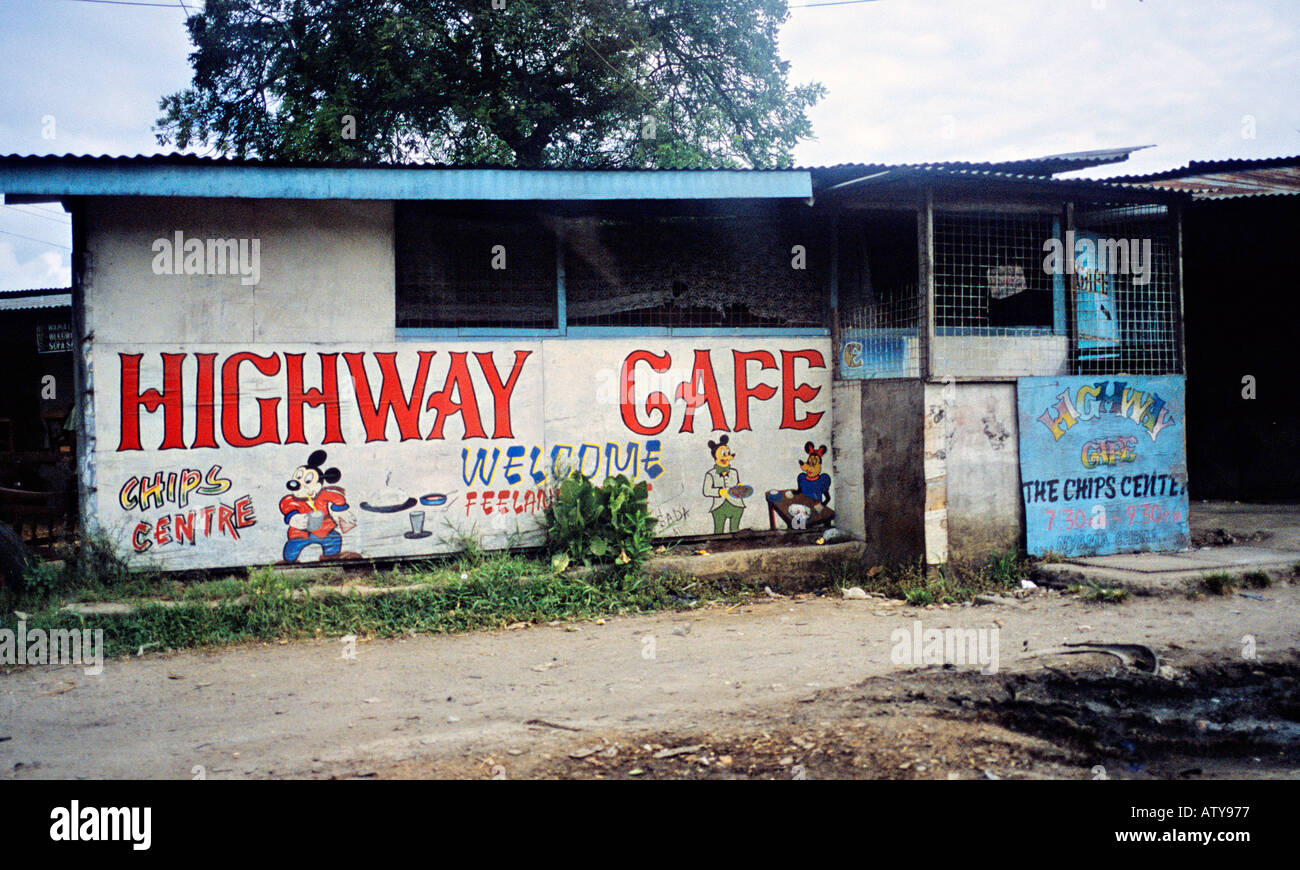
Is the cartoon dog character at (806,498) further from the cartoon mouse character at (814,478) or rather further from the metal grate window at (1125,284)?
the metal grate window at (1125,284)

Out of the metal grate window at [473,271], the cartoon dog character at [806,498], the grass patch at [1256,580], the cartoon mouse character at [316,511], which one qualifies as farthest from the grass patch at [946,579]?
the cartoon mouse character at [316,511]

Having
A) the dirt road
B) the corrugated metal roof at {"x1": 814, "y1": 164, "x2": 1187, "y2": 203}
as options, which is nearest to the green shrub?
the dirt road

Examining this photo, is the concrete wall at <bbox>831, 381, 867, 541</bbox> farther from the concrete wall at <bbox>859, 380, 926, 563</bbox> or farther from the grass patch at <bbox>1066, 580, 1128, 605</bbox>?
the grass patch at <bbox>1066, 580, 1128, 605</bbox>

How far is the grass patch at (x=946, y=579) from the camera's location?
729 cm

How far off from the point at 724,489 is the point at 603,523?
4.53ft

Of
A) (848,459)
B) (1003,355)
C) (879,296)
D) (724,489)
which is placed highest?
(879,296)

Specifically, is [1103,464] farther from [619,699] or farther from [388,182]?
[388,182]

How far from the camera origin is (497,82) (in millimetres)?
16141

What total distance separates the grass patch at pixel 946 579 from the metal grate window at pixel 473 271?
12.4 ft

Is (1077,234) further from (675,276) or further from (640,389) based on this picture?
(640,389)

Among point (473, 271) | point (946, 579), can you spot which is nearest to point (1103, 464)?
point (946, 579)

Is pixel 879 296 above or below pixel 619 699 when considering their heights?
above

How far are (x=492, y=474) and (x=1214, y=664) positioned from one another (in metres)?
5.52

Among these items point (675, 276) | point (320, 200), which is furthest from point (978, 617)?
point (320, 200)
